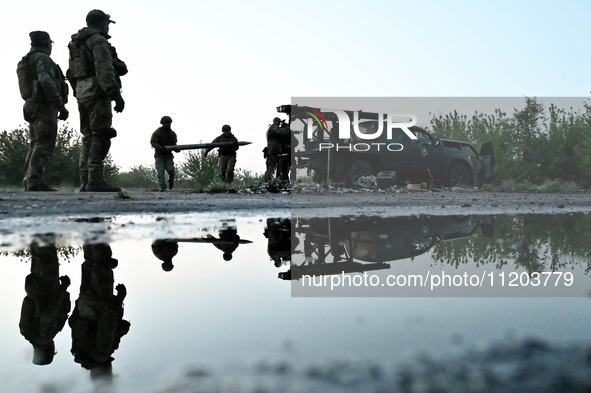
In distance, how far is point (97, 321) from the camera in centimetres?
178

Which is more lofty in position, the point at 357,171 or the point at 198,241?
the point at 357,171

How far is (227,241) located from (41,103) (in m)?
7.66

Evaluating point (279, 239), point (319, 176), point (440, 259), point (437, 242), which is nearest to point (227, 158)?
point (319, 176)

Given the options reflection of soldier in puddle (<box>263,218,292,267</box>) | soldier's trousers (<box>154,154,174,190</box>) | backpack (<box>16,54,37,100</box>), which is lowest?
reflection of soldier in puddle (<box>263,218,292,267</box>)

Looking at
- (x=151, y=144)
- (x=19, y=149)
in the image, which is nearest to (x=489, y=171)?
(x=151, y=144)

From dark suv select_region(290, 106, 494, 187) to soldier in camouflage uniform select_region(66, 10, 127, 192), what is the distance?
5755mm

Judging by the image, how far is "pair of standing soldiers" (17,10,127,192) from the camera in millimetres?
9789

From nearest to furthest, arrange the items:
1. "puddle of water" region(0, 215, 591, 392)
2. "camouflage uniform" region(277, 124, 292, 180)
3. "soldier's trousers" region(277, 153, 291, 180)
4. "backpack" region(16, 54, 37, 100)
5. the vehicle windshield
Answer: "puddle of water" region(0, 215, 591, 392) → "backpack" region(16, 54, 37, 100) → the vehicle windshield → "camouflage uniform" region(277, 124, 292, 180) → "soldier's trousers" region(277, 153, 291, 180)

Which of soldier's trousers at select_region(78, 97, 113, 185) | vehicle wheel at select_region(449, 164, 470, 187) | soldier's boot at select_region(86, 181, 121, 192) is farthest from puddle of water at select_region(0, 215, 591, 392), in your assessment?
vehicle wheel at select_region(449, 164, 470, 187)

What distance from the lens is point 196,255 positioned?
3197 mm

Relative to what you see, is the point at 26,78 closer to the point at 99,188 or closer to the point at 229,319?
the point at 99,188

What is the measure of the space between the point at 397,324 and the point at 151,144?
12.8 meters

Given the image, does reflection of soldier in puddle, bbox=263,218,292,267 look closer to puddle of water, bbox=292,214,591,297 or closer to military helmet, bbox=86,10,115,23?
puddle of water, bbox=292,214,591,297

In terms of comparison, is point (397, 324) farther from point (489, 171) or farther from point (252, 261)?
point (489, 171)
